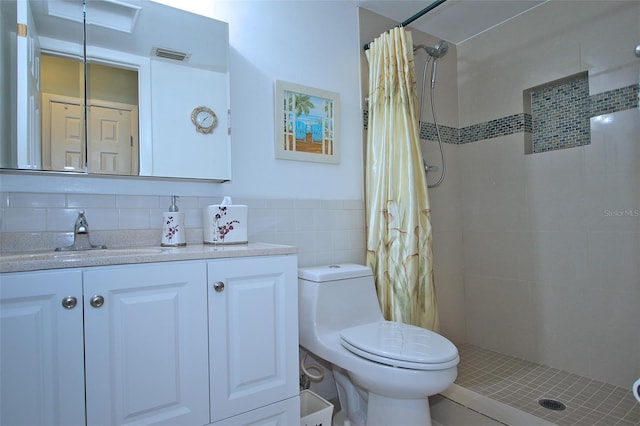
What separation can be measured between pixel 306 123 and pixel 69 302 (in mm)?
1363

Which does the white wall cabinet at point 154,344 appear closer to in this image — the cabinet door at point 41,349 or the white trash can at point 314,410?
the cabinet door at point 41,349

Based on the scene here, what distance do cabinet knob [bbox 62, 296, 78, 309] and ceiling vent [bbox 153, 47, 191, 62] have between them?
1064 mm

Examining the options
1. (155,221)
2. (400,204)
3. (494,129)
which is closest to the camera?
(155,221)

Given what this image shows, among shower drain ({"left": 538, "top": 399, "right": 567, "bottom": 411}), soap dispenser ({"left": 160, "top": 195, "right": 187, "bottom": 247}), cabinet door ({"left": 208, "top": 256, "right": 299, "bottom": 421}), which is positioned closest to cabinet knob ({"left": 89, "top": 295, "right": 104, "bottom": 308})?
cabinet door ({"left": 208, "top": 256, "right": 299, "bottom": 421})

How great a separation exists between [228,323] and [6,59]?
122 centimetres

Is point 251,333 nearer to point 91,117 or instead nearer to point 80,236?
point 80,236

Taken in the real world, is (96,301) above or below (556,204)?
below

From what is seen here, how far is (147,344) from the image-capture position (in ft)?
3.63

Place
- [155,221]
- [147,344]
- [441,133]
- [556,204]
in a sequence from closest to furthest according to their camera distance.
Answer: [147,344] → [155,221] → [556,204] → [441,133]

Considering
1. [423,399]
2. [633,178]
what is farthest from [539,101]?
[423,399]

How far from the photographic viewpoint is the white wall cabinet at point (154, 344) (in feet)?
3.15

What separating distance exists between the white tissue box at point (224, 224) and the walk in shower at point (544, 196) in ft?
4.55

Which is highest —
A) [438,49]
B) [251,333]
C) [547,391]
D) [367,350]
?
[438,49]

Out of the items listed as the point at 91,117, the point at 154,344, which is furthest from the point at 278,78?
the point at 154,344
